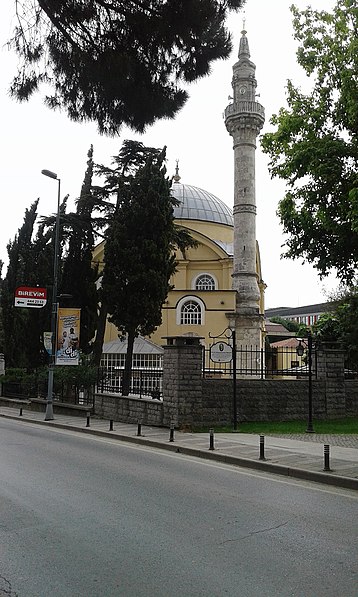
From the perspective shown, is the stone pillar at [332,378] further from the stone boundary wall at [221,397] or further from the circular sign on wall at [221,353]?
the circular sign on wall at [221,353]

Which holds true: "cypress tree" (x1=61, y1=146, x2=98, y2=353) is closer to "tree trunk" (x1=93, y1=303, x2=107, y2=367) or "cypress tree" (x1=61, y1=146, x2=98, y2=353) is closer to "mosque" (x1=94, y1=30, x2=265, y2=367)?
"tree trunk" (x1=93, y1=303, x2=107, y2=367)

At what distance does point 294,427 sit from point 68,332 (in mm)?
9918

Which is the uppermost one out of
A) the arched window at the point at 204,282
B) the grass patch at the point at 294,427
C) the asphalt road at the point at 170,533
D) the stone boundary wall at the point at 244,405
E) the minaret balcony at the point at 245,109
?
the minaret balcony at the point at 245,109

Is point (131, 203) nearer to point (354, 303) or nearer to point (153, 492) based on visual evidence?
point (354, 303)

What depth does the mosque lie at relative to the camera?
39.5 meters

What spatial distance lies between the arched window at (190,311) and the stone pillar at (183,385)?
26.2 meters

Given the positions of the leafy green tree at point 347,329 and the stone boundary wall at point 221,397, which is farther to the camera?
the leafy green tree at point 347,329

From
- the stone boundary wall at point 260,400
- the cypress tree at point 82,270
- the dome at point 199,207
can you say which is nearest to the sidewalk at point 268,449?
the stone boundary wall at point 260,400

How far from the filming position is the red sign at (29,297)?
21.6 meters

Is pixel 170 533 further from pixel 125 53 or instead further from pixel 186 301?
pixel 186 301

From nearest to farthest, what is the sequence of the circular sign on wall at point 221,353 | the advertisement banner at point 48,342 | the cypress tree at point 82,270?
1. the circular sign on wall at point 221,353
2. the advertisement banner at point 48,342
3. the cypress tree at point 82,270

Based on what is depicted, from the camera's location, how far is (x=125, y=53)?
29.0ft

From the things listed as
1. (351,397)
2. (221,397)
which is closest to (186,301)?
(351,397)

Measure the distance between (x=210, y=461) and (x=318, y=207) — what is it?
18.9 ft
